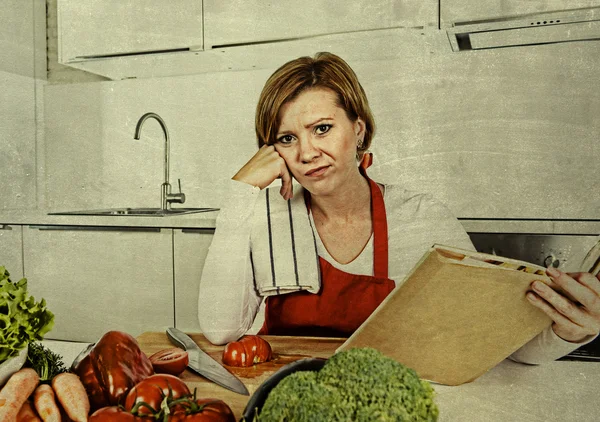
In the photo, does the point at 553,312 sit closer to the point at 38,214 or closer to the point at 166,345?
the point at 166,345

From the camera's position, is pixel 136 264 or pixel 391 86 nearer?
pixel 391 86

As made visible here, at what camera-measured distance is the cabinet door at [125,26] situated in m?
1.33

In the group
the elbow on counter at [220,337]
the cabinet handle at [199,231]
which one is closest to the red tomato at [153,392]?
the elbow on counter at [220,337]

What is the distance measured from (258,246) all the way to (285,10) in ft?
1.76

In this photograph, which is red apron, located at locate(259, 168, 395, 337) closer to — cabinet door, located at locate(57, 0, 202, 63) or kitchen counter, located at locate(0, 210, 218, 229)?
kitchen counter, located at locate(0, 210, 218, 229)

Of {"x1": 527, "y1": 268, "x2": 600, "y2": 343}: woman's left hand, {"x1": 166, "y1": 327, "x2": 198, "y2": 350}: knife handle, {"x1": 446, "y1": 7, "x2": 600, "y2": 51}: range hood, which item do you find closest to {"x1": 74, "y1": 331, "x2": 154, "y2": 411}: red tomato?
{"x1": 166, "y1": 327, "x2": 198, "y2": 350}: knife handle

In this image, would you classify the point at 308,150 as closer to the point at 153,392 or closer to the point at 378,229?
the point at 378,229

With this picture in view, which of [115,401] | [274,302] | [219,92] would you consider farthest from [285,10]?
[115,401]

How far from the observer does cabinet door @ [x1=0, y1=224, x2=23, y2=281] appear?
146cm

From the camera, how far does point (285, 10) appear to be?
1.25 meters

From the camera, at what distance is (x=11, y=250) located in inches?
57.9

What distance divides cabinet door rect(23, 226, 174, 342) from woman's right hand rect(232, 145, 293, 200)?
267 millimetres

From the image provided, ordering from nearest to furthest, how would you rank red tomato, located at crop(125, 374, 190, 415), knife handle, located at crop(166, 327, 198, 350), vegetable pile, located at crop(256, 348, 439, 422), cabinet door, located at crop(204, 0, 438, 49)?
vegetable pile, located at crop(256, 348, 439, 422), red tomato, located at crop(125, 374, 190, 415), knife handle, located at crop(166, 327, 198, 350), cabinet door, located at crop(204, 0, 438, 49)

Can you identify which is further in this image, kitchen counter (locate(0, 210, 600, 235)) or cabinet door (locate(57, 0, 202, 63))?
cabinet door (locate(57, 0, 202, 63))
